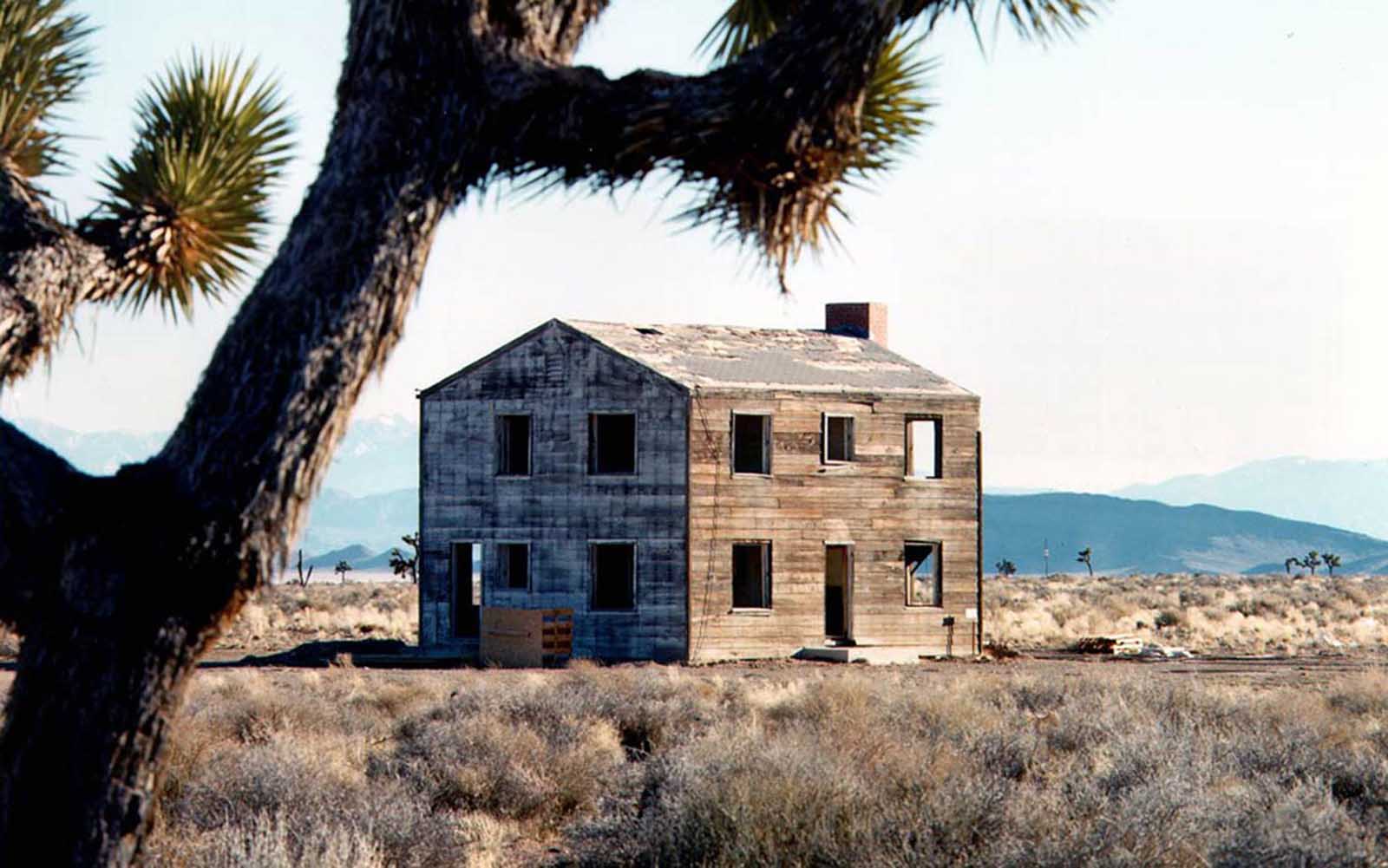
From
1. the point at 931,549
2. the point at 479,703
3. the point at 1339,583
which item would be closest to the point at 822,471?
the point at 931,549

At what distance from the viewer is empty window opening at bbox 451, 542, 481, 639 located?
32.2m

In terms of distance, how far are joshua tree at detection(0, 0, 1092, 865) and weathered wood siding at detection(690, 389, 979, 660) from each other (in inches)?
914

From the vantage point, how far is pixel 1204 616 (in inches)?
1869

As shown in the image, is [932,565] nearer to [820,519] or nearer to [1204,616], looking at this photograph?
[820,519]

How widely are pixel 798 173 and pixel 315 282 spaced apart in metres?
1.76

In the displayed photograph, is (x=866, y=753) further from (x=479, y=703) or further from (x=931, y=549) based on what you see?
(x=931, y=549)

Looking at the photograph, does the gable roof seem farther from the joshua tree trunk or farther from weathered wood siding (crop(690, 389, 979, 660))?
the joshua tree trunk

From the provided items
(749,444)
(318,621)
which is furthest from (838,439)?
(318,621)

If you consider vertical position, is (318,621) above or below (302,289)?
below

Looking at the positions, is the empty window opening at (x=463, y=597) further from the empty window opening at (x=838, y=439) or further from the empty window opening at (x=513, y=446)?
the empty window opening at (x=838, y=439)

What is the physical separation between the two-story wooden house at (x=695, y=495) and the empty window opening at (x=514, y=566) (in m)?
0.06

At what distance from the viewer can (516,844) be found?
503 inches

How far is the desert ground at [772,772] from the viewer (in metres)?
10.1

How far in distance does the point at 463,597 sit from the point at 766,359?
22.3 feet
